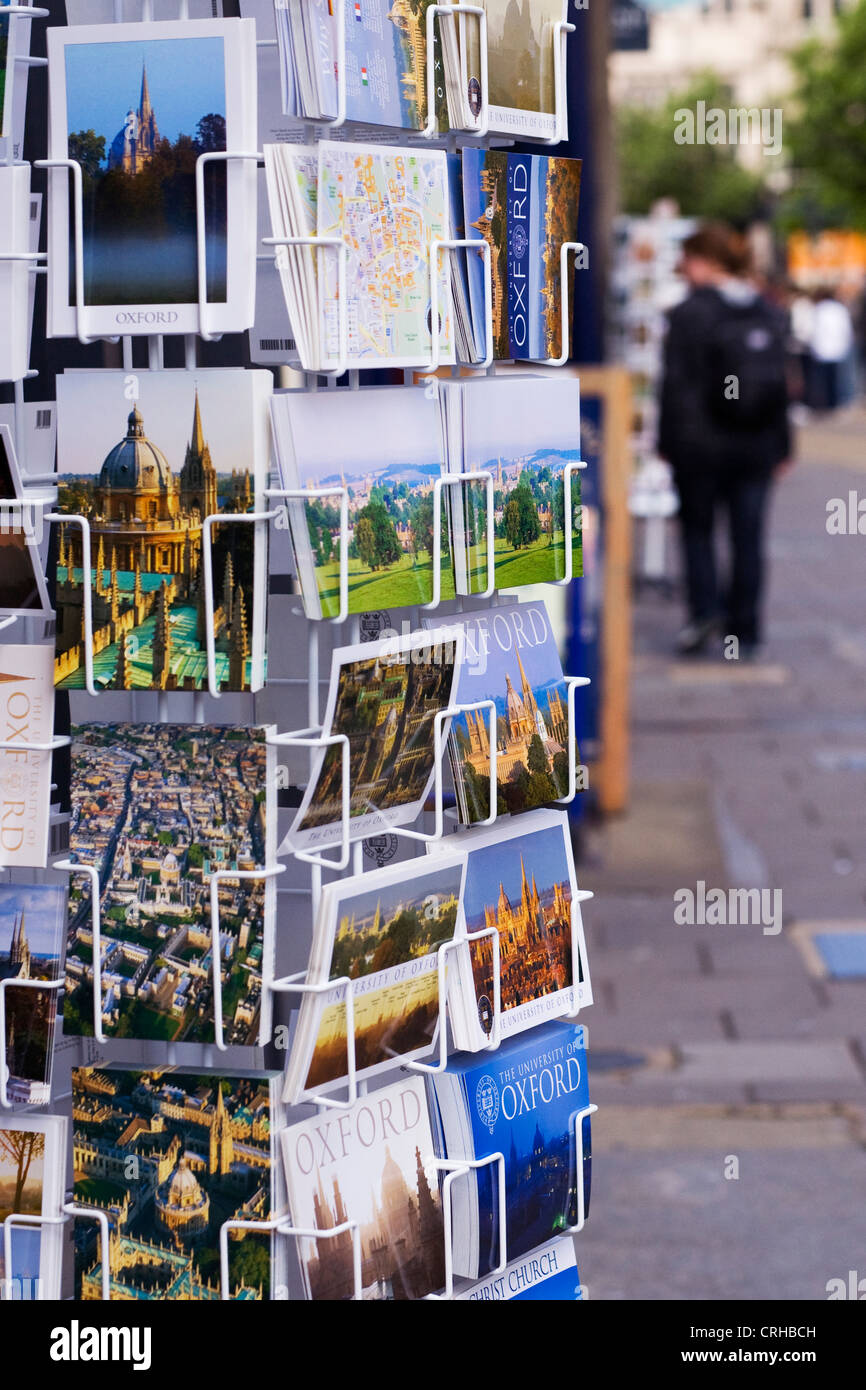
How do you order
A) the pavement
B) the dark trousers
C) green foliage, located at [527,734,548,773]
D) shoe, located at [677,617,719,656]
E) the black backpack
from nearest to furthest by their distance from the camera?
green foliage, located at [527,734,548,773]
the pavement
the black backpack
the dark trousers
shoe, located at [677,617,719,656]

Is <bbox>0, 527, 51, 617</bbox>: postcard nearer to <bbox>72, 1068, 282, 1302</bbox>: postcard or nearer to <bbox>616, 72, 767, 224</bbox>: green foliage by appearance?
<bbox>72, 1068, 282, 1302</bbox>: postcard

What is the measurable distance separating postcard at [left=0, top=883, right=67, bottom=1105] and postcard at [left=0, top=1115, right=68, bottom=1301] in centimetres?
3

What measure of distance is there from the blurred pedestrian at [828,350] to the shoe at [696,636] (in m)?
17.2

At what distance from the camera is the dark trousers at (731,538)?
954 cm

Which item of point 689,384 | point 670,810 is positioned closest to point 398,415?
point 670,810

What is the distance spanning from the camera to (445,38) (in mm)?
2064

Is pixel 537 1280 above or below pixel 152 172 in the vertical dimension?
below

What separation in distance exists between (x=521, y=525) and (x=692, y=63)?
8215cm

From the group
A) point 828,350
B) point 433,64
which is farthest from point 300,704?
point 828,350

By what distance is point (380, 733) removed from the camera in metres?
2.04

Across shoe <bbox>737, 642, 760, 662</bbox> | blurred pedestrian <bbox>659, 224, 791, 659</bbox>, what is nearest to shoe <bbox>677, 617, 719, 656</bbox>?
shoe <bbox>737, 642, 760, 662</bbox>

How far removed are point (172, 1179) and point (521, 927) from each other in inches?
19.1

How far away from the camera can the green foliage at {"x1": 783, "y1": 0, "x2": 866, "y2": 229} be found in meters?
42.1

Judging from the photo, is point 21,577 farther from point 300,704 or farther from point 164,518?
point 300,704
